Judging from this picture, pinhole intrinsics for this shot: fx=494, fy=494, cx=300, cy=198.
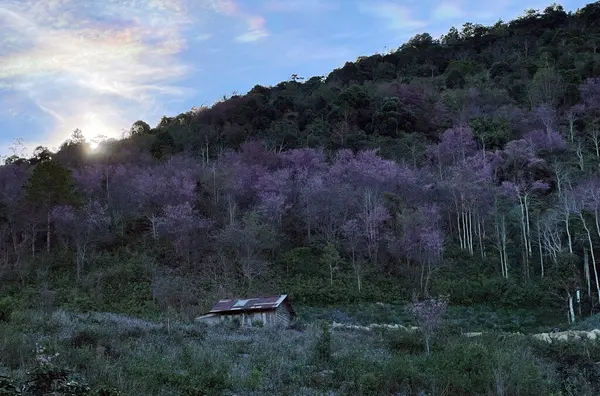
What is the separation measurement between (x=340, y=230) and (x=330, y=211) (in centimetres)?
185

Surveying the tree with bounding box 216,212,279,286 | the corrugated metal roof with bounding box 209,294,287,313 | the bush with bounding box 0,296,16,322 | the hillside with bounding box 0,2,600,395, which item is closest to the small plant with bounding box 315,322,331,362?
the hillside with bounding box 0,2,600,395

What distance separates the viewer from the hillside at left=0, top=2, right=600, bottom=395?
17.2m

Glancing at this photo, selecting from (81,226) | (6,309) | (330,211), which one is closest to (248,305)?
(6,309)

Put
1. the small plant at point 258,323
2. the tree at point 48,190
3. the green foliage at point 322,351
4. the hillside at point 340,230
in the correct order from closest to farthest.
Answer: the green foliage at point 322,351, the hillside at point 340,230, the small plant at point 258,323, the tree at point 48,190

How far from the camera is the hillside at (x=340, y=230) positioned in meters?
17.2

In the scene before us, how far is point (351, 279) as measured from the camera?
35.1m

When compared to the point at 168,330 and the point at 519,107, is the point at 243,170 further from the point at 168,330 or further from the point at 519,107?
the point at 519,107

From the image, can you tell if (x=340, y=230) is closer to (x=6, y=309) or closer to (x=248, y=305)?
(x=248, y=305)

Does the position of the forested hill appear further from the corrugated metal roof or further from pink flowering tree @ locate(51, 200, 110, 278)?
the corrugated metal roof

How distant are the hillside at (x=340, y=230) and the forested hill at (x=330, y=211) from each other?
0.19m

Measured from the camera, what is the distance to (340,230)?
3991 centimetres

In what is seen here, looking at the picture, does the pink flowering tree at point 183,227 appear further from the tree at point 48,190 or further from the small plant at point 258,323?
the small plant at point 258,323

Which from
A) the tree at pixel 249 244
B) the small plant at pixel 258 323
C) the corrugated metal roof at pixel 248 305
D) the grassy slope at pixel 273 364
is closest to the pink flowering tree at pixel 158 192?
the tree at pixel 249 244

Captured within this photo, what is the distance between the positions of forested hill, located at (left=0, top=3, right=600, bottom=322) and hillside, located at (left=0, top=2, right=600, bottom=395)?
194 mm
